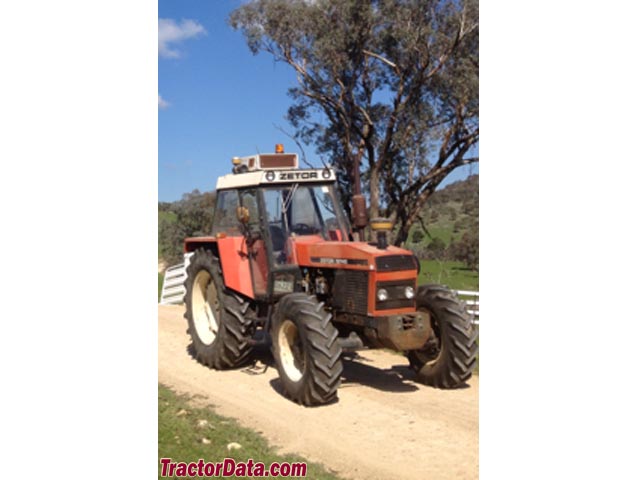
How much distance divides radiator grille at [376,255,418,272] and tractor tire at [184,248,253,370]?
1851mm

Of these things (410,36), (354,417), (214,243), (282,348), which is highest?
(410,36)

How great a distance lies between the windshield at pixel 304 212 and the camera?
22.7 ft

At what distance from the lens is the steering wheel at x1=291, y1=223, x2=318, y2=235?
23.0 ft

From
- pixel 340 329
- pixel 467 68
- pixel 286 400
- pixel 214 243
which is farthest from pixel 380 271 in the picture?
pixel 467 68

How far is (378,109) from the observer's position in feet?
52.2

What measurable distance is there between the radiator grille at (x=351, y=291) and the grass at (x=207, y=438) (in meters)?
1.38

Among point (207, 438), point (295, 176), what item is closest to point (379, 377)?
point (295, 176)

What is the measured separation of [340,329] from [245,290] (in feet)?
3.73

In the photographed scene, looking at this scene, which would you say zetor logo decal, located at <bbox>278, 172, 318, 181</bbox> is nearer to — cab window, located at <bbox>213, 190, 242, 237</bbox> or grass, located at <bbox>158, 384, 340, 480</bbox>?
cab window, located at <bbox>213, 190, 242, 237</bbox>

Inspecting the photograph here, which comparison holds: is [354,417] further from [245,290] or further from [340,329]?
[245,290]

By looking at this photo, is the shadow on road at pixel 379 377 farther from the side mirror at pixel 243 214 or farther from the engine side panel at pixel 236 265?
the side mirror at pixel 243 214

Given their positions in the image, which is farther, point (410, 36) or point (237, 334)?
point (410, 36)

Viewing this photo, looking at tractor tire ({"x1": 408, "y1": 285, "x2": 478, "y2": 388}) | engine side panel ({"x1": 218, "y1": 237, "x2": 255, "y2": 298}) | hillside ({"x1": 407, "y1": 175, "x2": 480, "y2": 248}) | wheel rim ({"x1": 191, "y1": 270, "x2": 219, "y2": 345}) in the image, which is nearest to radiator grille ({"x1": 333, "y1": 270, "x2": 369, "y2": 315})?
tractor tire ({"x1": 408, "y1": 285, "x2": 478, "y2": 388})

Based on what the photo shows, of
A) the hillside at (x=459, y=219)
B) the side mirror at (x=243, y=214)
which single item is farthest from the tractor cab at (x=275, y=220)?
the hillside at (x=459, y=219)
